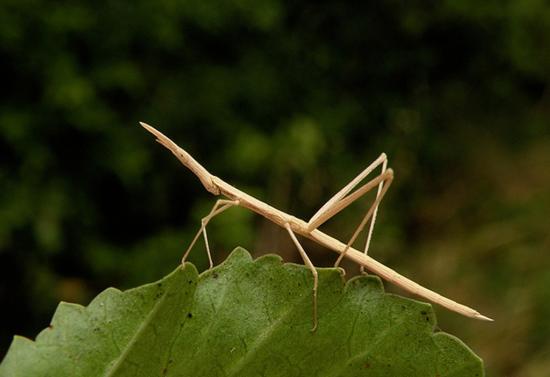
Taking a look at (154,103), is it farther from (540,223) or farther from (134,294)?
(134,294)

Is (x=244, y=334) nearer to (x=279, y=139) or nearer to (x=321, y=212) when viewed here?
(x=321, y=212)

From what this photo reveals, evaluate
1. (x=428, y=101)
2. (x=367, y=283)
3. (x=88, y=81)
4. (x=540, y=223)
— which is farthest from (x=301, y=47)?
(x=367, y=283)

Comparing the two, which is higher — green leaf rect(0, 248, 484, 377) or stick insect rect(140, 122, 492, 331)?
green leaf rect(0, 248, 484, 377)

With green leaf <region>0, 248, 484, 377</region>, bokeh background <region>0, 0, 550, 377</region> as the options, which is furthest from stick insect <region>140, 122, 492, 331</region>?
bokeh background <region>0, 0, 550, 377</region>

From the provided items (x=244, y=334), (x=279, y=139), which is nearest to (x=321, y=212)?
(x=244, y=334)

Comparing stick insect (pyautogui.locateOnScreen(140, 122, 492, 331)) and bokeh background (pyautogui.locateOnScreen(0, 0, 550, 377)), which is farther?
bokeh background (pyautogui.locateOnScreen(0, 0, 550, 377))

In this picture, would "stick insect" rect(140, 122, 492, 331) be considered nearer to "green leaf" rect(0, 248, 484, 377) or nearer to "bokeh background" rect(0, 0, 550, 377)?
"green leaf" rect(0, 248, 484, 377)

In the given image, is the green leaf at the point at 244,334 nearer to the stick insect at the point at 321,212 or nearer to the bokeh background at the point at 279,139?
the stick insect at the point at 321,212
